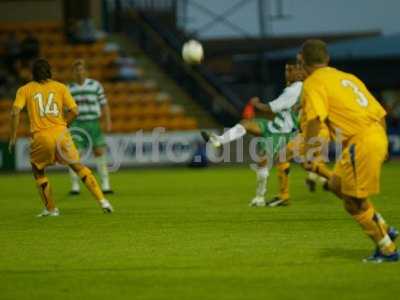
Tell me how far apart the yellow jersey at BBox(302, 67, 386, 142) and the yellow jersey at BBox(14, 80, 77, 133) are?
5.36m

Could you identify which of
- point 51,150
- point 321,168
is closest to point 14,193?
point 51,150

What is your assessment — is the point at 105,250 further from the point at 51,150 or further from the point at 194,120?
the point at 194,120

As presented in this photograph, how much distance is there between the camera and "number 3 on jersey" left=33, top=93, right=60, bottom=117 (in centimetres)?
1402

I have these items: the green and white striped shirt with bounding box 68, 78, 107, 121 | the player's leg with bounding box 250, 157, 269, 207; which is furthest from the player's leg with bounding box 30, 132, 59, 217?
the green and white striped shirt with bounding box 68, 78, 107, 121

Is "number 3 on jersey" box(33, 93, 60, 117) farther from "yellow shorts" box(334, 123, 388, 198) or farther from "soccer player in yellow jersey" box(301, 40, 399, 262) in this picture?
"yellow shorts" box(334, 123, 388, 198)

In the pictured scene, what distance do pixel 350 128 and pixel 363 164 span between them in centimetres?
34

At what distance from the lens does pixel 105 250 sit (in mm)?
11023

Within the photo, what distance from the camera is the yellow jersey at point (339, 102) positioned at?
9.38 m

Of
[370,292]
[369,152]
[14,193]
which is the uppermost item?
[369,152]

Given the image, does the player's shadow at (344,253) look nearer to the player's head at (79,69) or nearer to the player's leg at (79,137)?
the player's head at (79,69)

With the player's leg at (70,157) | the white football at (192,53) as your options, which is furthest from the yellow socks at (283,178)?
the white football at (192,53)

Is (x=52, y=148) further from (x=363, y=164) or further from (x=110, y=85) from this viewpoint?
(x=110, y=85)

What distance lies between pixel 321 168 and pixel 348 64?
71.4 ft

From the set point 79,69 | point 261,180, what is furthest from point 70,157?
point 79,69
